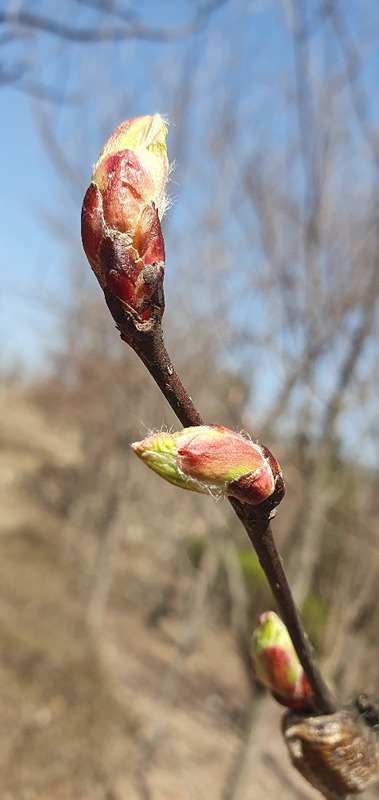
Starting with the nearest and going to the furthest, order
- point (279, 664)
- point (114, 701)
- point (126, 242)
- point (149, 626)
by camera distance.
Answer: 1. point (126, 242)
2. point (279, 664)
3. point (114, 701)
4. point (149, 626)

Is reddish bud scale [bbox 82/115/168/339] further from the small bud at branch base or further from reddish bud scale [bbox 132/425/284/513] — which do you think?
the small bud at branch base

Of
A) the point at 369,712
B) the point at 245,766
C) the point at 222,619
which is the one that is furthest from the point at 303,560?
the point at 222,619

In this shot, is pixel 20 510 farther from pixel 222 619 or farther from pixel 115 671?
pixel 115 671

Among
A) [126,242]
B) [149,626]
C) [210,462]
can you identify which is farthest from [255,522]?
[149,626]

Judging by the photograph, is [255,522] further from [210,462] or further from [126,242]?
[126,242]

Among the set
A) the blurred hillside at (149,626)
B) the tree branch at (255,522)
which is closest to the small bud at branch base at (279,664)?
the tree branch at (255,522)

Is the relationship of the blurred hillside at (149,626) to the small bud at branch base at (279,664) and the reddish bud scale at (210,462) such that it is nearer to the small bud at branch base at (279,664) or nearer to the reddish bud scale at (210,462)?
the small bud at branch base at (279,664)

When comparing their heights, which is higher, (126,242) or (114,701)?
(126,242)

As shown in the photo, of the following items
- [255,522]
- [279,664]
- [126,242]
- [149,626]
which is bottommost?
[149,626]
